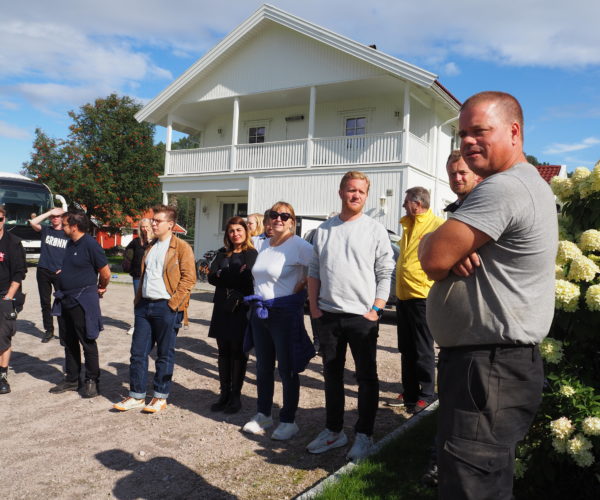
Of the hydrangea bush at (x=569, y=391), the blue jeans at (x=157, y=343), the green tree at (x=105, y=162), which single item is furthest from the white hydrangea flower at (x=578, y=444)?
the green tree at (x=105, y=162)

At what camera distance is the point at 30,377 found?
19.0 feet

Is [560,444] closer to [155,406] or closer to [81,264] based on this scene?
[155,406]

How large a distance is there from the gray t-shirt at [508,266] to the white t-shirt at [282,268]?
8.01ft

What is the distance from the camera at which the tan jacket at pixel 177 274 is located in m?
4.74

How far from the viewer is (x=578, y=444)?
8.07 ft

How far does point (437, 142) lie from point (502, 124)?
16.5m

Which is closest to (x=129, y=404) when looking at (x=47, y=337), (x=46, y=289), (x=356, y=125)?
(x=47, y=337)

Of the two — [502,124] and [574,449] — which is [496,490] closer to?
[574,449]

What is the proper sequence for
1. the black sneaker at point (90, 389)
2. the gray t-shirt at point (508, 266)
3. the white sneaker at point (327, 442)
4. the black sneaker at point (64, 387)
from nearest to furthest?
the gray t-shirt at point (508, 266) → the white sneaker at point (327, 442) → the black sneaker at point (90, 389) → the black sneaker at point (64, 387)

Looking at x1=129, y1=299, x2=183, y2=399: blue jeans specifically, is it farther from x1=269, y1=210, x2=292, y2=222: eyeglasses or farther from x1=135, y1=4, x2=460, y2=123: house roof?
x1=135, y1=4, x2=460, y2=123: house roof

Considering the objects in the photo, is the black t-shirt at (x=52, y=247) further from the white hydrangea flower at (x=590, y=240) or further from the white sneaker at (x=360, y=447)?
the white hydrangea flower at (x=590, y=240)

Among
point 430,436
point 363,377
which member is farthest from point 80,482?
point 430,436

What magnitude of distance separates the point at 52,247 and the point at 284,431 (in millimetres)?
5561

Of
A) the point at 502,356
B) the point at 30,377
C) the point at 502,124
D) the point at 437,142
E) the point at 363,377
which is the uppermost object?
the point at 437,142
